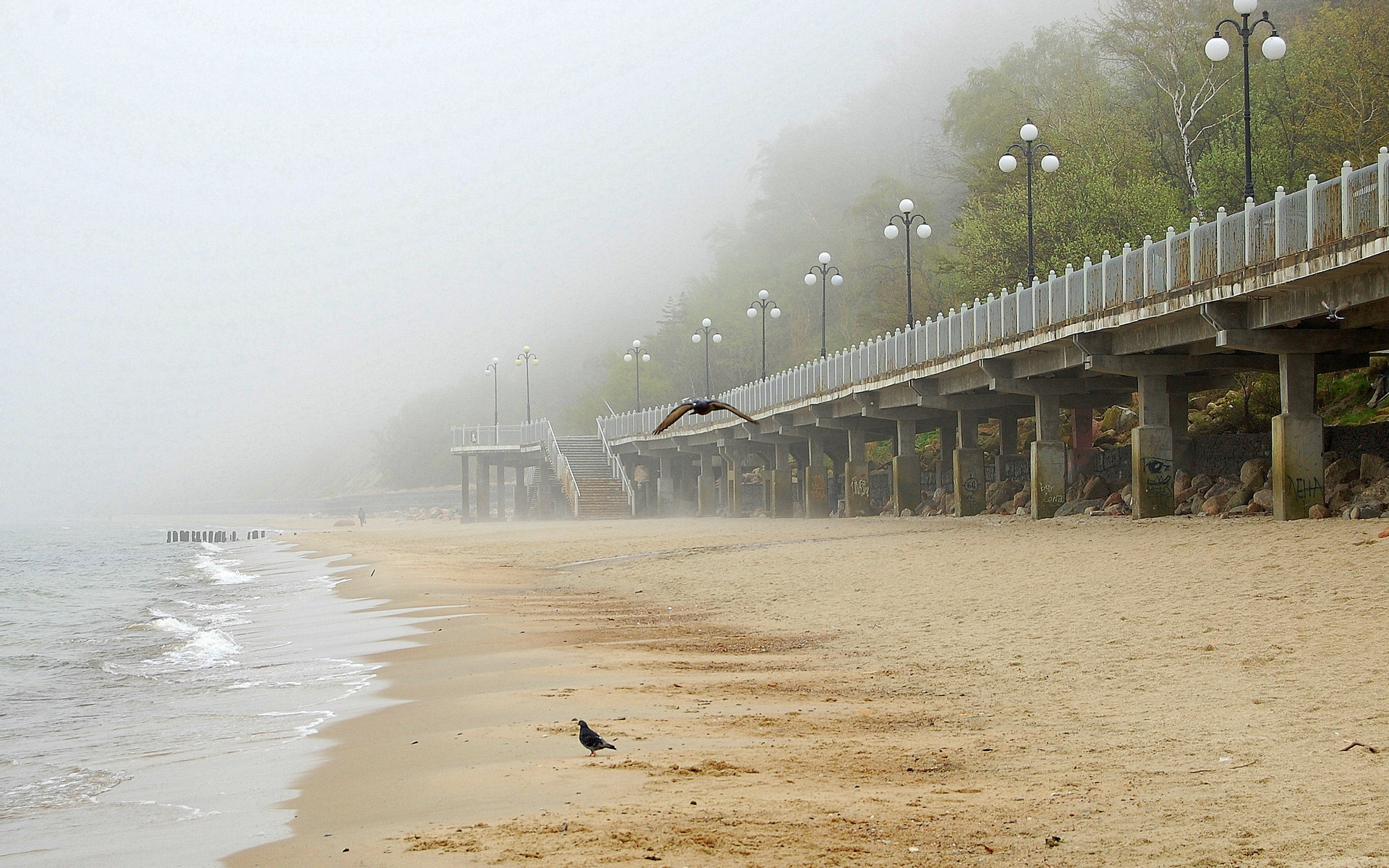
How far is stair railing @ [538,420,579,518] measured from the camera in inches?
2576

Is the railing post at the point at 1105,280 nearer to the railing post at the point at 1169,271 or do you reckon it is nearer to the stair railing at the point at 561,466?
the railing post at the point at 1169,271

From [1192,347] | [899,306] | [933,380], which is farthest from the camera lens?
[899,306]

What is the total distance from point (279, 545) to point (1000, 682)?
5577 centimetres

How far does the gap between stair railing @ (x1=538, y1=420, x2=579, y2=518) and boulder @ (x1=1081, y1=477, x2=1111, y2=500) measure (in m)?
35.8

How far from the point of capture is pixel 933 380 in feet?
119

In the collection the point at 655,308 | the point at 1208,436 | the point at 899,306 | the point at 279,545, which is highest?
the point at 655,308

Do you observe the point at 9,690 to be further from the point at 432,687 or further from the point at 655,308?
the point at 655,308

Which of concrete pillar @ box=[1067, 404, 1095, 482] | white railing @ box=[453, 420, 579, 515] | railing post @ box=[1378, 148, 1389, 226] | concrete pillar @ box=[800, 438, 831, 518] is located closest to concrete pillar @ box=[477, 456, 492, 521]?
white railing @ box=[453, 420, 579, 515]

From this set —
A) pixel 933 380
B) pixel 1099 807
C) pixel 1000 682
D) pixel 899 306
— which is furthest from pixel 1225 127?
pixel 1099 807

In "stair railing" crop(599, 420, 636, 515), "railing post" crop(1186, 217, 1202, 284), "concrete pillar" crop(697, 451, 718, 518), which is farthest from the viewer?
"stair railing" crop(599, 420, 636, 515)

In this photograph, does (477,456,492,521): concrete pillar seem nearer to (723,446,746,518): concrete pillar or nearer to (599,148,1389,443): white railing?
(723,446,746,518): concrete pillar

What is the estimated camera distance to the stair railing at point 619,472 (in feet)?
212

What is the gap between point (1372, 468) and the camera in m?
22.9

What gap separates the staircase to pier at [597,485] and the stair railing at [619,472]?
6 cm
